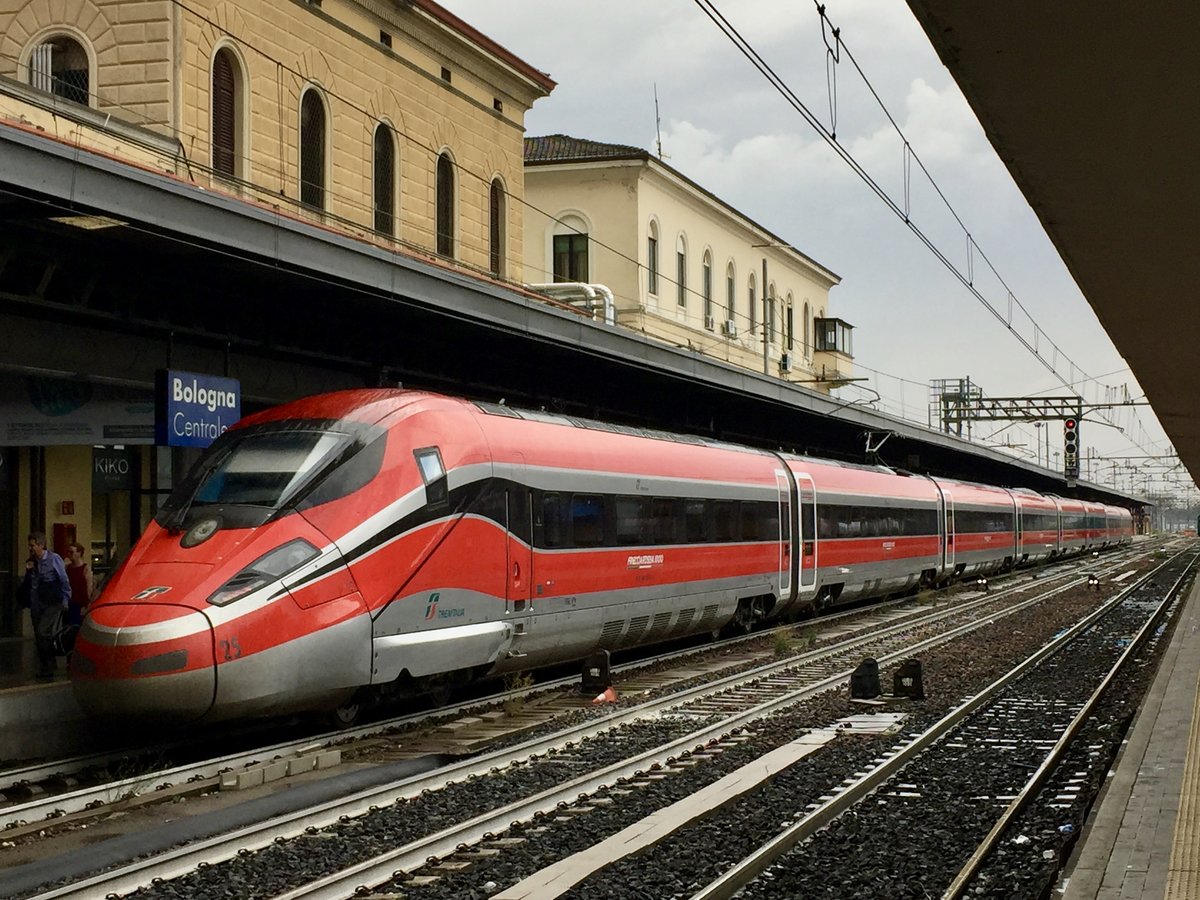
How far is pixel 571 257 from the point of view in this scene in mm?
41625

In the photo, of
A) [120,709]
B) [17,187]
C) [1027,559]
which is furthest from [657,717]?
[1027,559]

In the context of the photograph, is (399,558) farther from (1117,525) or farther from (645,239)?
(1117,525)

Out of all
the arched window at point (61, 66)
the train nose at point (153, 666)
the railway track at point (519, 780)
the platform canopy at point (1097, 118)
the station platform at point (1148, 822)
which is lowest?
the railway track at point (519, 780)

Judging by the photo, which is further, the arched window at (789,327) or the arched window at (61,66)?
the arched window at (789,327)

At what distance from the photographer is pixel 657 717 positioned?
13508 mm

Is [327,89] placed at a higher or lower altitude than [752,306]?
lower

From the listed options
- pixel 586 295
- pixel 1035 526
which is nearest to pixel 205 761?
pixel 586 295

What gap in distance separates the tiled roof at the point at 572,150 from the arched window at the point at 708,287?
18.1ft

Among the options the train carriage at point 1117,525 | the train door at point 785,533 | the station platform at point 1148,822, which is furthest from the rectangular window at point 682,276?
the train carriage at point 1117,525

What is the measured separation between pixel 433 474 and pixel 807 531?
12.2m

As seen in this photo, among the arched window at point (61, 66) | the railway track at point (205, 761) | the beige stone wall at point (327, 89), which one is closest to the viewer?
the railway track at point (205, 761)

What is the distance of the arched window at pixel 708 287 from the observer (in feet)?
149

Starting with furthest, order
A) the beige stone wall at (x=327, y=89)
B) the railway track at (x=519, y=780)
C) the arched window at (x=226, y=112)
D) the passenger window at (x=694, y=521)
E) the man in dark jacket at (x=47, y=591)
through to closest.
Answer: the arched window at (x=226, y=112) < the beige stone wall at (x=327, y=89) < the passenger window at (x=694, y=521) < the man in dark jacket at (x=47, y=591) < the railway track at (x=519, y=780)

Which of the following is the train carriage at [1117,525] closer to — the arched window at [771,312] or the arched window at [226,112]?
the arched window at [771,312]
